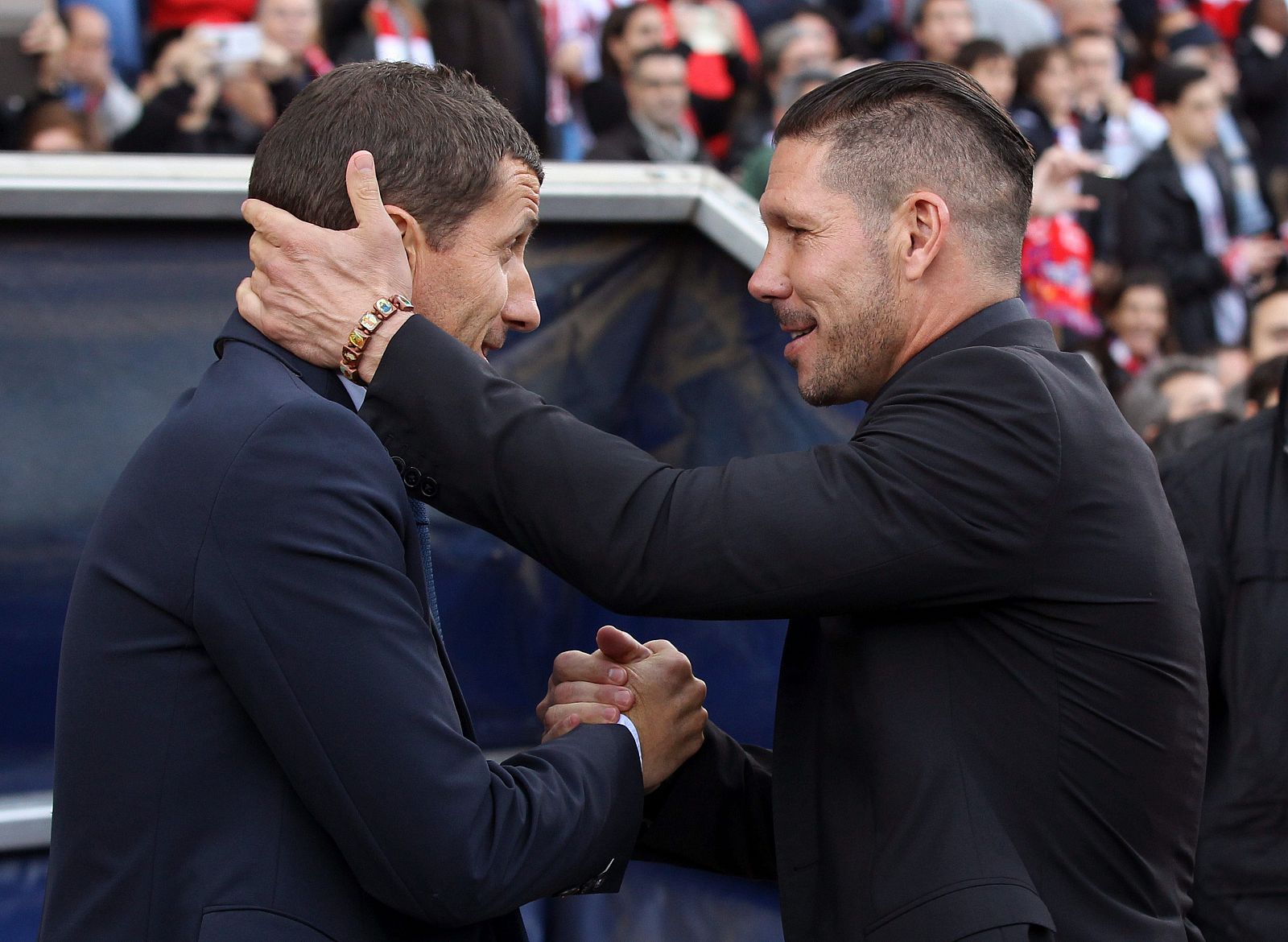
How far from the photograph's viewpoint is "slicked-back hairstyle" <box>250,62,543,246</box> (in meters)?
1.98

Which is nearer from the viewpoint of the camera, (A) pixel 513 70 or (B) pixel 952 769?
(B) pixel 952 769

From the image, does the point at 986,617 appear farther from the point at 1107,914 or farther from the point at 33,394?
the point at 33,394

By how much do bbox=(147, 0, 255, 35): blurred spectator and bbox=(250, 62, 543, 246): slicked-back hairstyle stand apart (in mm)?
5542

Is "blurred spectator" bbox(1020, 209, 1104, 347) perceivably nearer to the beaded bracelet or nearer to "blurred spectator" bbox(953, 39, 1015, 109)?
"blurred spectator" bbox(953, 39, 1015, 109)

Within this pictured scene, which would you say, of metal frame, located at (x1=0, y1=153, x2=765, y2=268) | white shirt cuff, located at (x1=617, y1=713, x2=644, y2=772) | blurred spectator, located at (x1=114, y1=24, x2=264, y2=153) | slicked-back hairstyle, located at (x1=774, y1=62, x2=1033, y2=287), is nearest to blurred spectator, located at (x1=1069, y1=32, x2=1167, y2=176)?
blurred spectator, located at (x1=114, y1=24, x2=264, y2=153)

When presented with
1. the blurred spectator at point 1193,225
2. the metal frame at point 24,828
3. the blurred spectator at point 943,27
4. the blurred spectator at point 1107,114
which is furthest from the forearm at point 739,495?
the blurred spectator at point 943,27

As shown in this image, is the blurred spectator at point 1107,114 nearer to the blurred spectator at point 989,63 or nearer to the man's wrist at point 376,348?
the blurred spectator at point 989,63

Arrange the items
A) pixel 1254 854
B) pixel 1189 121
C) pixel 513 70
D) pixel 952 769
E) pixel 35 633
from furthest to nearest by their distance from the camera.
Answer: pixel 1189 121 → pixel 513 70 → pixel 1254 854 → pixel 35 633 → pixel 952 769

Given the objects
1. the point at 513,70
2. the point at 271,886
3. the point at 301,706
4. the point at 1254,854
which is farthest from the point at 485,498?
the point at 513,70

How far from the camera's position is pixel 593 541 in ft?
6.51

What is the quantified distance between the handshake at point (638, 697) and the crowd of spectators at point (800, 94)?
10.6ft

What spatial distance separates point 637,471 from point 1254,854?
1.90 metres

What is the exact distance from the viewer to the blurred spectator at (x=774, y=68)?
7.55 m

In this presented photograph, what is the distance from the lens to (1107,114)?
28.6 feet
